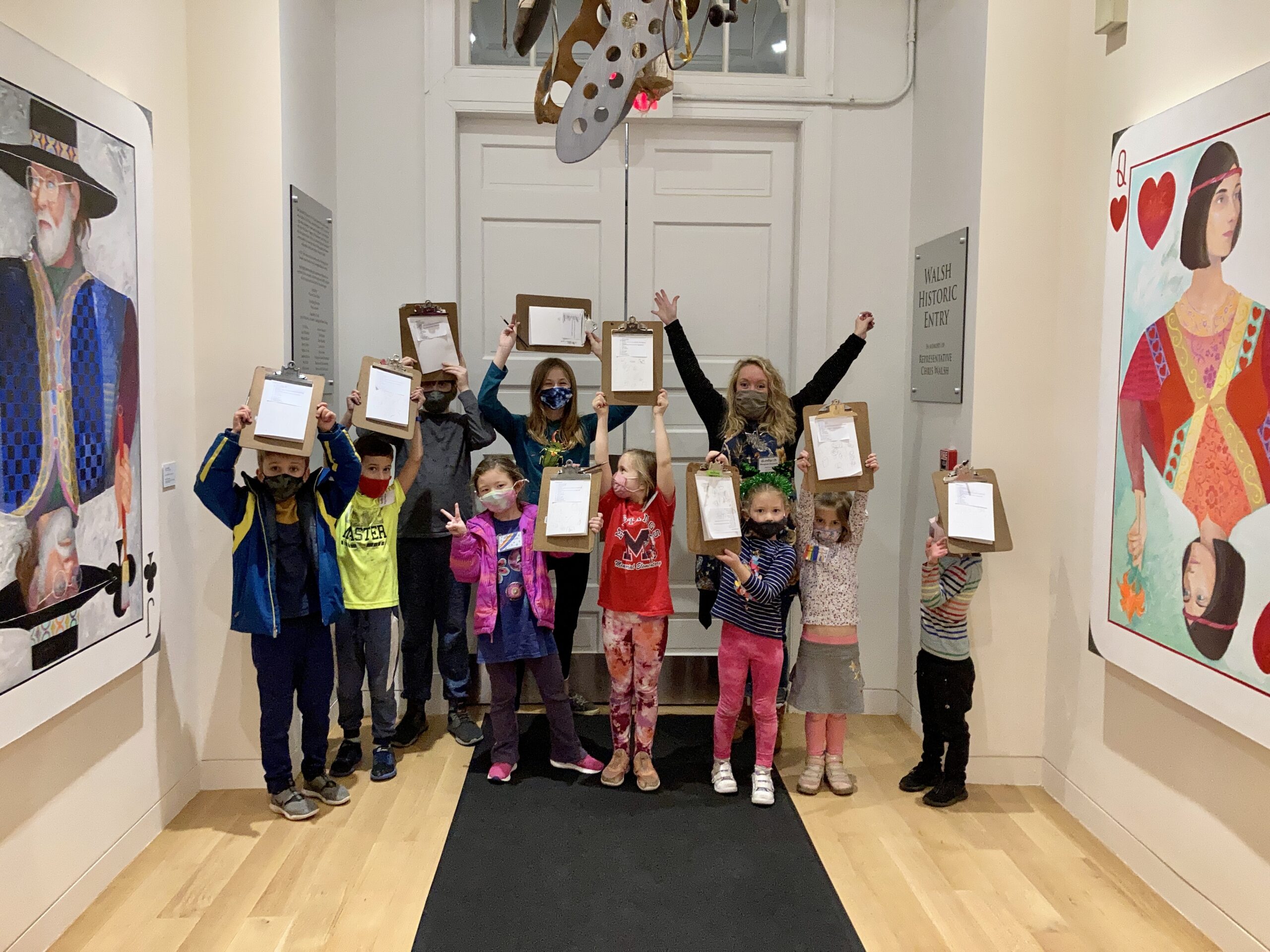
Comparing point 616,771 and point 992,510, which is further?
point 616,771

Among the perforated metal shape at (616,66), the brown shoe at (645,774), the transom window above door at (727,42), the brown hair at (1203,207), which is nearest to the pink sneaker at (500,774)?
the brown shoe at (645,774)

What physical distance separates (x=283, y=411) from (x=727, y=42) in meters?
2.28

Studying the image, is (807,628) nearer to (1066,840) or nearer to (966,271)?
(1066,840)

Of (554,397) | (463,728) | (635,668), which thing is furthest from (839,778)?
(554,397)

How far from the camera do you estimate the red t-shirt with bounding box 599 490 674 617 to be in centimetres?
291

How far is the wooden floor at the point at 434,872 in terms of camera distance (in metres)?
2.12

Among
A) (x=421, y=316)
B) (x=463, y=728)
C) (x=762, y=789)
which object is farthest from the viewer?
(x=463, y=728)

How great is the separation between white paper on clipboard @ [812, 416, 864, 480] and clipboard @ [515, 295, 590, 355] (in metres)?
0.93

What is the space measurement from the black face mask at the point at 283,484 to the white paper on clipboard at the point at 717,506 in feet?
3.86

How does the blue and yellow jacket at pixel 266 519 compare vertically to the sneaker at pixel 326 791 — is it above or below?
above

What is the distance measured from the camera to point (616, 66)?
1.15 metres

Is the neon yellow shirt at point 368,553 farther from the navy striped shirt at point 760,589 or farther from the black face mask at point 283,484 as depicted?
the navy striped shirt at point 760,589

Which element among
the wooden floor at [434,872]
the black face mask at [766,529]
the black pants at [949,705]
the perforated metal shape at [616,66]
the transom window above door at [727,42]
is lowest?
the wooden floor at [434,872]

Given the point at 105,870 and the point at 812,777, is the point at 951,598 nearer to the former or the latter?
the point at 812,777
